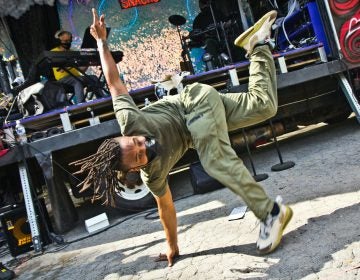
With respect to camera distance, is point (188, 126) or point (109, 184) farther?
point (188, 126)

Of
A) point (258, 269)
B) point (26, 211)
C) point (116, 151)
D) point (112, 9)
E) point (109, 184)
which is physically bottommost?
point (258, 269)

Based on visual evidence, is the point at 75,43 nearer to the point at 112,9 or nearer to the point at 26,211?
the point at 112,9

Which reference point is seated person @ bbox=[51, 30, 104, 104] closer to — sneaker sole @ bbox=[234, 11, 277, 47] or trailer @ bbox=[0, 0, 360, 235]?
trailer @ bbox=[0, 0, 360, 235]

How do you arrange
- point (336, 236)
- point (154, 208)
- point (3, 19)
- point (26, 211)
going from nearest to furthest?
point (336, 236)
point (26, 211)
point (154, 208)
point (3, 19)

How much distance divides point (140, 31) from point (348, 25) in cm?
431

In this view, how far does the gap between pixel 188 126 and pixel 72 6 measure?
21.2 feet

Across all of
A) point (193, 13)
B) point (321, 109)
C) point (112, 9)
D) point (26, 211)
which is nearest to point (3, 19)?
point (112, 9)

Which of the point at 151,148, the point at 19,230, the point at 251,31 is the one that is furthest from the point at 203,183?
the point at 151,148

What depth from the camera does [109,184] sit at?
230cm

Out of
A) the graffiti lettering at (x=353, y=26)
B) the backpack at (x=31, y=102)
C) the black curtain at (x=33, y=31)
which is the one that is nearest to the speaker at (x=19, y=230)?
the backpack at (x=31, y=102)

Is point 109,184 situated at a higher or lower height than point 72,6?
lower

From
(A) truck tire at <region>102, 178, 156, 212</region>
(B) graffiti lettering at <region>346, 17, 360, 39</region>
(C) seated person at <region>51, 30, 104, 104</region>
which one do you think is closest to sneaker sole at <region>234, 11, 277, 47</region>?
(A) truck tire at <region>102, 178, 156, 212</region>

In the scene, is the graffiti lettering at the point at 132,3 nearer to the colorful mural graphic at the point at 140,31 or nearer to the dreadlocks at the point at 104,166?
the colorful mural graphic at the point at 140,31

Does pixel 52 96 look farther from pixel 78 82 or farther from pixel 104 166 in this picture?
pixel 104 166
